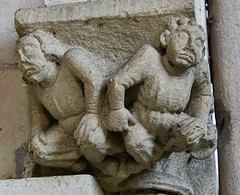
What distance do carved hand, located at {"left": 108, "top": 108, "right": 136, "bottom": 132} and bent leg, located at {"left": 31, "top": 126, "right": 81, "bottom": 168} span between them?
0.20 metres

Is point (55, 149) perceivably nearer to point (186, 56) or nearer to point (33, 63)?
point (33, 63)

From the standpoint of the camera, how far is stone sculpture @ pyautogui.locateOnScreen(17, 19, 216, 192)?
4.80ft

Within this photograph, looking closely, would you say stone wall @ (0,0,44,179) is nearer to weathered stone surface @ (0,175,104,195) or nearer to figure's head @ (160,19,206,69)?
weathered stone surface @ (0,175,104,195)

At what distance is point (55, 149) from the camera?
5.26 ft

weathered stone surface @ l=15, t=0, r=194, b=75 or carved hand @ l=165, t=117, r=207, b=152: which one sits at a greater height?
weathered stone surface @ l=15, t=0, r=194, b=75

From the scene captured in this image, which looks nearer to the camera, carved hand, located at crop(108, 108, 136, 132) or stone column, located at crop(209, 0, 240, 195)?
carved hand, located at crop(108, 108, 136, 132)

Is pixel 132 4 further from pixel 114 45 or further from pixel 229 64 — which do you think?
pixel 229 64

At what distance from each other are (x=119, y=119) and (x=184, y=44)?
1.00 ft

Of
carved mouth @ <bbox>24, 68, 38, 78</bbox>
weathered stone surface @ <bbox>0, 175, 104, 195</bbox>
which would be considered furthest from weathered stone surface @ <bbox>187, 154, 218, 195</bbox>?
carved mouth @ <bbox>24, 68, 38, 78</bbox>

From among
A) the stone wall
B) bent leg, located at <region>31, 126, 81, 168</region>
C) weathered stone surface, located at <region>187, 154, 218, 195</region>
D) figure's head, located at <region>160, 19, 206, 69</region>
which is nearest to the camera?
figure's head, located at <region>160, 19, 206, 69</region>

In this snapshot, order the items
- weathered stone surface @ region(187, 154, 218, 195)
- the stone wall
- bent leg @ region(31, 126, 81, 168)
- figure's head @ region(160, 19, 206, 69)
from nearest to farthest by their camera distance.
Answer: figure's head @ region(160, 19, 206, 69), bent leg @ region(31, 126, 81, 168), the stone wall, weathered stone surface @ region(187, 154, 218, 195)

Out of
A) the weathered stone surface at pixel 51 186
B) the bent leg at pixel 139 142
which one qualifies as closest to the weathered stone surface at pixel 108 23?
the bent leg at pixel 139 142

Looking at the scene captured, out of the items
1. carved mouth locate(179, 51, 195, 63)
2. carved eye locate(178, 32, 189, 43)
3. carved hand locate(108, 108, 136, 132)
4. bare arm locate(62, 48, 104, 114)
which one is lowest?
carved hand locate(108, 108, 136, 132)

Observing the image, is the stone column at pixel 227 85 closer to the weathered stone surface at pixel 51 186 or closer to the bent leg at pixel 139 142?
the bent leg at pixel 139 142
